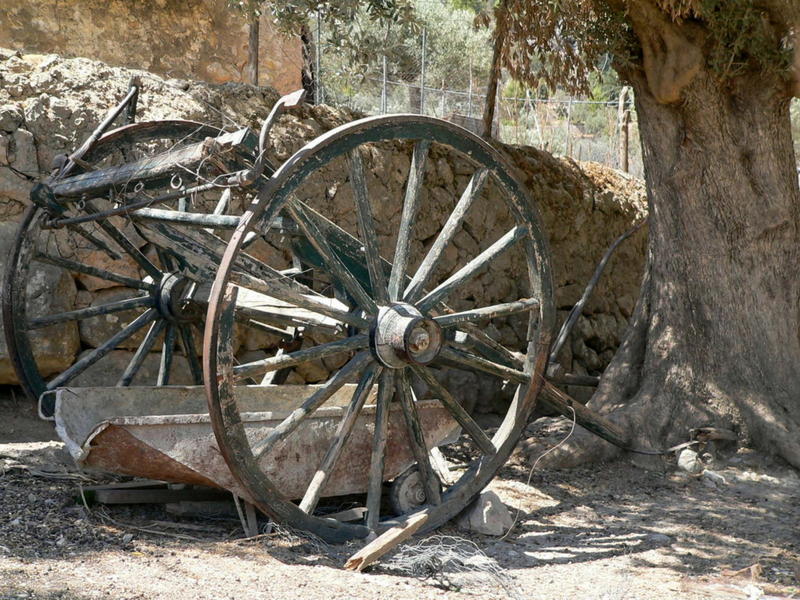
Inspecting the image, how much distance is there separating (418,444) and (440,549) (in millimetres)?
502

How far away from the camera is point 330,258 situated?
3748 millimetres

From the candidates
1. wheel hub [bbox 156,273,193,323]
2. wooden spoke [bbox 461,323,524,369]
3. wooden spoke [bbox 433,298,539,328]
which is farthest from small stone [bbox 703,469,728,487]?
wheel hub [bbox 156,273,193,323]

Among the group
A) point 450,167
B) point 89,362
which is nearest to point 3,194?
point 89,362

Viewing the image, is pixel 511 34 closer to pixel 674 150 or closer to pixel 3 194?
pixel 674 150

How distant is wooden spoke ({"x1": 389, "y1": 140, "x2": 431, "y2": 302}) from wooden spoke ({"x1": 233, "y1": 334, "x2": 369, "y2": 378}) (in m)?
0.28

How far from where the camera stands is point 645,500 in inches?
196

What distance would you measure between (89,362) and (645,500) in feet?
10.0

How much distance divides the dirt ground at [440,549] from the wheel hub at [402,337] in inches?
30.5

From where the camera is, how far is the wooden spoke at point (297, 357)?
344 cm

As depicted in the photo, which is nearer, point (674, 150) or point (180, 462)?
point (180, 462)

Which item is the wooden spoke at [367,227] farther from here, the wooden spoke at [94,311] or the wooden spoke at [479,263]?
the wooden spoke at [94,311]

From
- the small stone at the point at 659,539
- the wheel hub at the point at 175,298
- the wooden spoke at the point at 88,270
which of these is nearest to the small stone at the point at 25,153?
the wooden spoke at the point at 88,270

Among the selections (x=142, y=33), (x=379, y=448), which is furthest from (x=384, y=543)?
(x=142, y=33)

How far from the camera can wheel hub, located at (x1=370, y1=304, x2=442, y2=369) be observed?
371cm
